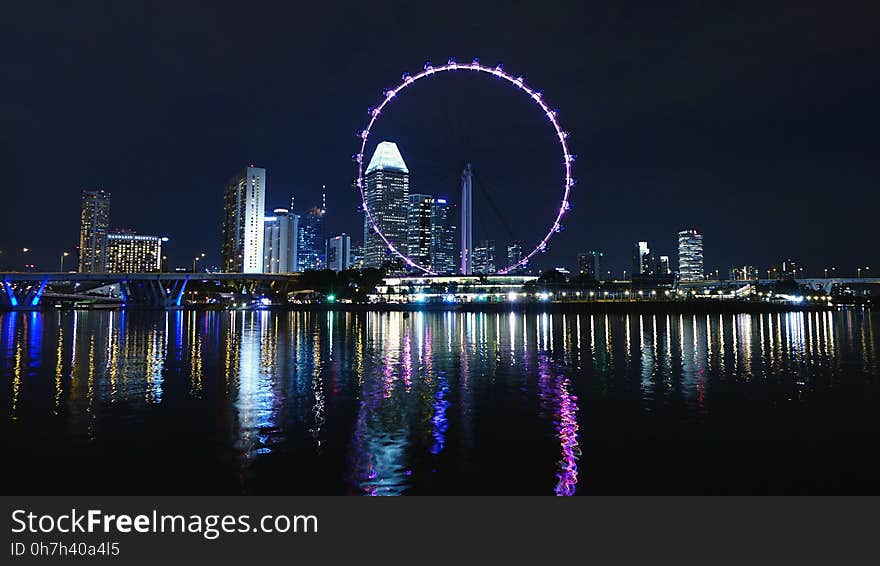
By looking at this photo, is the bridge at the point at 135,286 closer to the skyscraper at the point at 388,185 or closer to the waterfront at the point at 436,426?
the skyscraper at the point at 388,185

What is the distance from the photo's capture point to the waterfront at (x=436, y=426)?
902 centimetres

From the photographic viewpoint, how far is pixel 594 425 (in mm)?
12727

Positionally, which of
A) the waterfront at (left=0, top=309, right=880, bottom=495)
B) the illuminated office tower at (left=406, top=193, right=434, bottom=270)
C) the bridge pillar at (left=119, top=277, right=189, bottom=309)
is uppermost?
the illuminated office tower at (left=406, top=193, right=434, bottom=270)

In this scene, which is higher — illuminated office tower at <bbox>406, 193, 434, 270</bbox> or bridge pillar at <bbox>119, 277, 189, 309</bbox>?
illuminated office tower at <bbox>406, 193, 434, 270</bbox>

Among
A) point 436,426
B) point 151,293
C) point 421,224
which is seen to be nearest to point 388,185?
point 421,224

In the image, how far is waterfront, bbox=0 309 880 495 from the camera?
9016 mm

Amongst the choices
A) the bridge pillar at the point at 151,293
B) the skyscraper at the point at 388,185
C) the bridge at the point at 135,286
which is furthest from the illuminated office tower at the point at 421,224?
the bridge pillar at the point at 151,293

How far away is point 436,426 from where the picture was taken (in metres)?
12.6

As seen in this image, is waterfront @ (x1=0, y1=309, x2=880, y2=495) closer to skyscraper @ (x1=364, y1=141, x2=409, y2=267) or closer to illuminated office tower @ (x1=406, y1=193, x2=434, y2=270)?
skyscraper @ (x1=364, y1=141, x2=409, y2=267)

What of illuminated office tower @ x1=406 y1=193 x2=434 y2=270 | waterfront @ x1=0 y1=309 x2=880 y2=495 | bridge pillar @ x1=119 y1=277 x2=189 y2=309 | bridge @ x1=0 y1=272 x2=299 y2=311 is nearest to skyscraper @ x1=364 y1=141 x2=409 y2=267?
illuminated office tower @ x1=406 y1=193 x2=434 y2=270

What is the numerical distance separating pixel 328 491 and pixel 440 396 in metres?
8.00

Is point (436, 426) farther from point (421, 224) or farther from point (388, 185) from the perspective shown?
point (421, 224)
